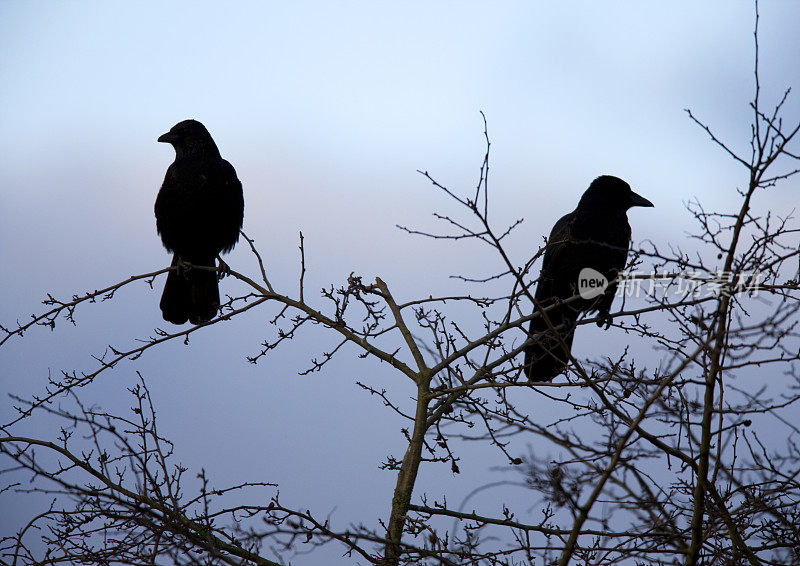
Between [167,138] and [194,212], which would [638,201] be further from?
[167,138]

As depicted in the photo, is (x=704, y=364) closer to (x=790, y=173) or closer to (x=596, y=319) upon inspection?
(x=790, y=173)

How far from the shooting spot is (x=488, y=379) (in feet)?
13.8

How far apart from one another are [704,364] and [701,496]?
20.6 inches

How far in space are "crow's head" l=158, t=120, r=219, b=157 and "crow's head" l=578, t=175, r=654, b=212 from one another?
3.47 meters

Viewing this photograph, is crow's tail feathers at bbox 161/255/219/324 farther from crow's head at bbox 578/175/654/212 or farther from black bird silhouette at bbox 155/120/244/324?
crow's head at bbox 578/175/654/212

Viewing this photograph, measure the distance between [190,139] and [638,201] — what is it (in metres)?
4.15

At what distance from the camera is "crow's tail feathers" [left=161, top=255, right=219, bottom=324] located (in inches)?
264

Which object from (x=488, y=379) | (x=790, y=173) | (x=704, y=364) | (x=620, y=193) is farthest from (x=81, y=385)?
(x=620, y=193)

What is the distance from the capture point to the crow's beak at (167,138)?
6871 mm

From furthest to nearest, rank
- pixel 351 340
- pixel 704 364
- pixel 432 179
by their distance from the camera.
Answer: pixel 351 340, pixel 432 179, pixel 704 364

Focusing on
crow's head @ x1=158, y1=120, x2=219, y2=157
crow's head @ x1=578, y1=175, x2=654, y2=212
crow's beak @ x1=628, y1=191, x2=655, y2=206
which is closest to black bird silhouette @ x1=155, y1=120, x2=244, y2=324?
crow's head @ x1=158, y1=120, x2=219, y2=157

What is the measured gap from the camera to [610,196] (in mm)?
6539

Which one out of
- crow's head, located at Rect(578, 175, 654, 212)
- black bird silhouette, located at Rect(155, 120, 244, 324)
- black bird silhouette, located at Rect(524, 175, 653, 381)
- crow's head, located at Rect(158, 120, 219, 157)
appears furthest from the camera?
crow's head, located at Rect(158, 120, 219, 157)

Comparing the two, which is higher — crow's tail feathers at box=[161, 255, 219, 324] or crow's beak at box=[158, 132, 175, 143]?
crow's beak at box=[158, 132, 175, 143]
